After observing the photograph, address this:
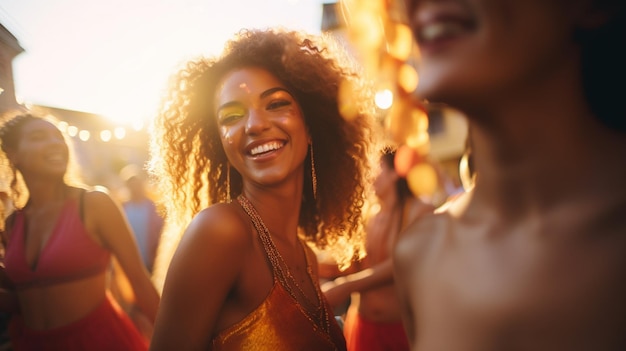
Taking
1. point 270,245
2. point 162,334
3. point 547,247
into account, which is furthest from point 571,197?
point 162,334

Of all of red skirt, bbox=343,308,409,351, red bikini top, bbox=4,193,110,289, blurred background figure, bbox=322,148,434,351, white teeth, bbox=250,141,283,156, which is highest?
white teeth, bbox=250,141,283,156

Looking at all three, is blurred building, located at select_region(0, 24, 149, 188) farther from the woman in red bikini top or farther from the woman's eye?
the woman's eye

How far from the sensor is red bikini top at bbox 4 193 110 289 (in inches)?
108

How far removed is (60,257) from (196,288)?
184 centimetres

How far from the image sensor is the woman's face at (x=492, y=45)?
0.80 metres

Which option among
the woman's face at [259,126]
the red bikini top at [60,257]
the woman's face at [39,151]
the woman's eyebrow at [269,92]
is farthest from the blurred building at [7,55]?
the woman's eyebrow at [269,92]

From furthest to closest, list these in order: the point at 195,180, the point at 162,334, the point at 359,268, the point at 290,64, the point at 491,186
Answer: the point at 359,268 < the point at 195,180 < the point at 290,64 < the point at 162,334 < the point at 491,186

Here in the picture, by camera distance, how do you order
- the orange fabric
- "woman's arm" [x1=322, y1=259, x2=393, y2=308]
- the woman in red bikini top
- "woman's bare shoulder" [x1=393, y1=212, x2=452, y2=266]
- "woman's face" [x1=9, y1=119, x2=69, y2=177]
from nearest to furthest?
"woman's bare shoulder" [x1=393, y1=212, x2=452, y2=266]
the orange fabric
"woman's arm" [x1=322, y1=259, x2=393, y2=308]
the woman in red bikini top
"woman's face" [x1=9, y1=119, x2=69, y2=177]

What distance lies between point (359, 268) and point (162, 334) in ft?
7.91

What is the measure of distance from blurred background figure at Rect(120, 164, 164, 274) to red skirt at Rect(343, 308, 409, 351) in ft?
12.2

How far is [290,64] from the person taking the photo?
1927mm

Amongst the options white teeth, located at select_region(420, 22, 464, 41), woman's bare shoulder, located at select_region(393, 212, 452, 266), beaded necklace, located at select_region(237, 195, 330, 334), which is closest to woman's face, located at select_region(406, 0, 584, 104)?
white teeth, located at select_region(420, 22, 464, 41)

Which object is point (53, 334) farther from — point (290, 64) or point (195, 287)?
point (290, 64)

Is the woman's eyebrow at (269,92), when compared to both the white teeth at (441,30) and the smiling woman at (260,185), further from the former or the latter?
the white teeth at (441,30)
